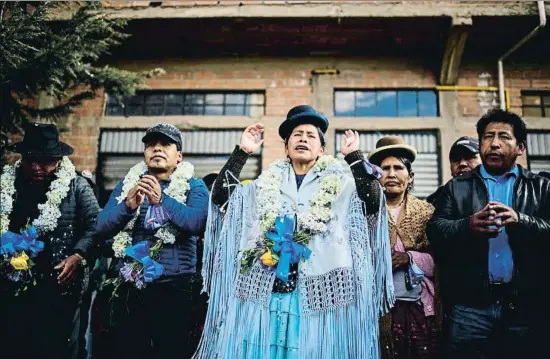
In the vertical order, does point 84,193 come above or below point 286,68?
below

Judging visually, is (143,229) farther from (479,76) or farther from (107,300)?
(479,76)

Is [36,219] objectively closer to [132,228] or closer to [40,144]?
[40,144]

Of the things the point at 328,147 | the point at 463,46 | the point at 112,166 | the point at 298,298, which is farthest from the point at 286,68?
the point at 298,298

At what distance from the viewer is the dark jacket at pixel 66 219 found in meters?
3.71

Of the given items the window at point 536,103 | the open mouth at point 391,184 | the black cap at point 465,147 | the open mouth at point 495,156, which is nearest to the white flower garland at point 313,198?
the open mouth at point 391,184

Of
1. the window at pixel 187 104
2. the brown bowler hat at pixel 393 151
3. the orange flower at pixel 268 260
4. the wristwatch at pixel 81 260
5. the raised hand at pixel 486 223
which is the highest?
the window at pixel 187 104

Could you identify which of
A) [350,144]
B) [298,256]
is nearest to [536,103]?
[350,144]

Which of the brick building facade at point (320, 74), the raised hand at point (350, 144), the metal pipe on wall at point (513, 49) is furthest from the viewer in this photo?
the brick building facade at point (320, 74)

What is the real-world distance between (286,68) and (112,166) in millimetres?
2869

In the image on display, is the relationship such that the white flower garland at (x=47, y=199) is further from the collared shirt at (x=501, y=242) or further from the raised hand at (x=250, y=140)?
the collared shirt at (x=501, y=242)

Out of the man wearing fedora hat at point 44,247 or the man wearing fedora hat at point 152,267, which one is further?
the man wearing fedora hat at point 44,247

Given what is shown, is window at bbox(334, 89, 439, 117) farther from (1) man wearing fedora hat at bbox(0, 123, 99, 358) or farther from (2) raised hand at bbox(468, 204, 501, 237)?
(2) raised hand at bbox(468, 204, 501, 237)

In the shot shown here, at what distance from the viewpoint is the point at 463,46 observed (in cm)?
641

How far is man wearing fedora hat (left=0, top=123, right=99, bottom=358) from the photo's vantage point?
3.61 m
